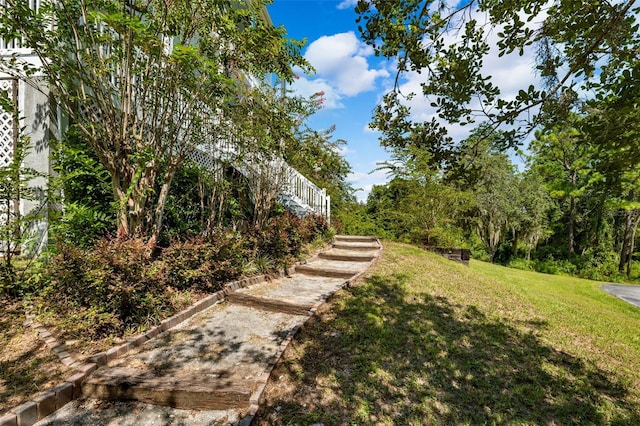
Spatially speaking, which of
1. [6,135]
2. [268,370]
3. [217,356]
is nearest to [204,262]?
[217,356]

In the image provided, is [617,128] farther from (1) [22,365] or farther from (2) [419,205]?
(2) [419,205]

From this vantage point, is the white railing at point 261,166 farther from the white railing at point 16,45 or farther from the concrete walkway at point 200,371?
the white railing at point 16,45

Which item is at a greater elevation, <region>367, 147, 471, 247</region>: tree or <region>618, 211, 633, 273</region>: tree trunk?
<region>367, 147, 471, 247</region>: tree

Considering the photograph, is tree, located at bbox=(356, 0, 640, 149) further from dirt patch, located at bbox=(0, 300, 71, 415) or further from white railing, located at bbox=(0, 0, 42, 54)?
white railing, located at bbox=(0, 0, 42, 54)

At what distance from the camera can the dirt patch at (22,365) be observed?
2.21 metres

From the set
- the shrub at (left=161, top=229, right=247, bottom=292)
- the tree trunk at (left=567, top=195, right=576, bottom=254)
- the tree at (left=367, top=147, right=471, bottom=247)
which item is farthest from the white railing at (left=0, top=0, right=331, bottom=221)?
the tree trunk at (left=567, top=195, right=576, bottom=254)

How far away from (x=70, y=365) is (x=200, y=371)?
113 cm

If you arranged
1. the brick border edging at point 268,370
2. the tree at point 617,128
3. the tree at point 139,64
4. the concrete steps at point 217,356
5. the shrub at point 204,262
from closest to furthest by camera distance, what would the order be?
the tree at point 617,128 < the brick border edging at point 268,370 < the concrete steps at point 217,356 < the tree at point 139,64 < the shrub at point 204,262

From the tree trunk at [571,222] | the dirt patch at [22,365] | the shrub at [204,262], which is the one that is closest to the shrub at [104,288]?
the dirt patch at [22,365]

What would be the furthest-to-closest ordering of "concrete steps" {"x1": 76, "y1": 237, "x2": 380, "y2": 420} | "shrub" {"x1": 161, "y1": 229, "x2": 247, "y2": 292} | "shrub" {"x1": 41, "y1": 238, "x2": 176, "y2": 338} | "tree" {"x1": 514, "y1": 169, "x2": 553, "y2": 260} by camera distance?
"tree" {"x1": 514, "y1": 169, "x2": 553, "y2": 260}, "shrub" {"x1": 161, "y1": 229, "x2": 247, "y2": 292}, "shrub" {"x1": 41, "y1": 238, "x2": 176, "y2": 338}, "concrete steps" {"x1": 76, "y1": 237, "x2": 380, "y2": 420}

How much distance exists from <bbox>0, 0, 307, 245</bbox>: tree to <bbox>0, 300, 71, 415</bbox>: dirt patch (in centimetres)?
138

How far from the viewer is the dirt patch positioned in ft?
7.27

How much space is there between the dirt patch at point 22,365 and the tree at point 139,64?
1.38m

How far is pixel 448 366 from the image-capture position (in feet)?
9.78
